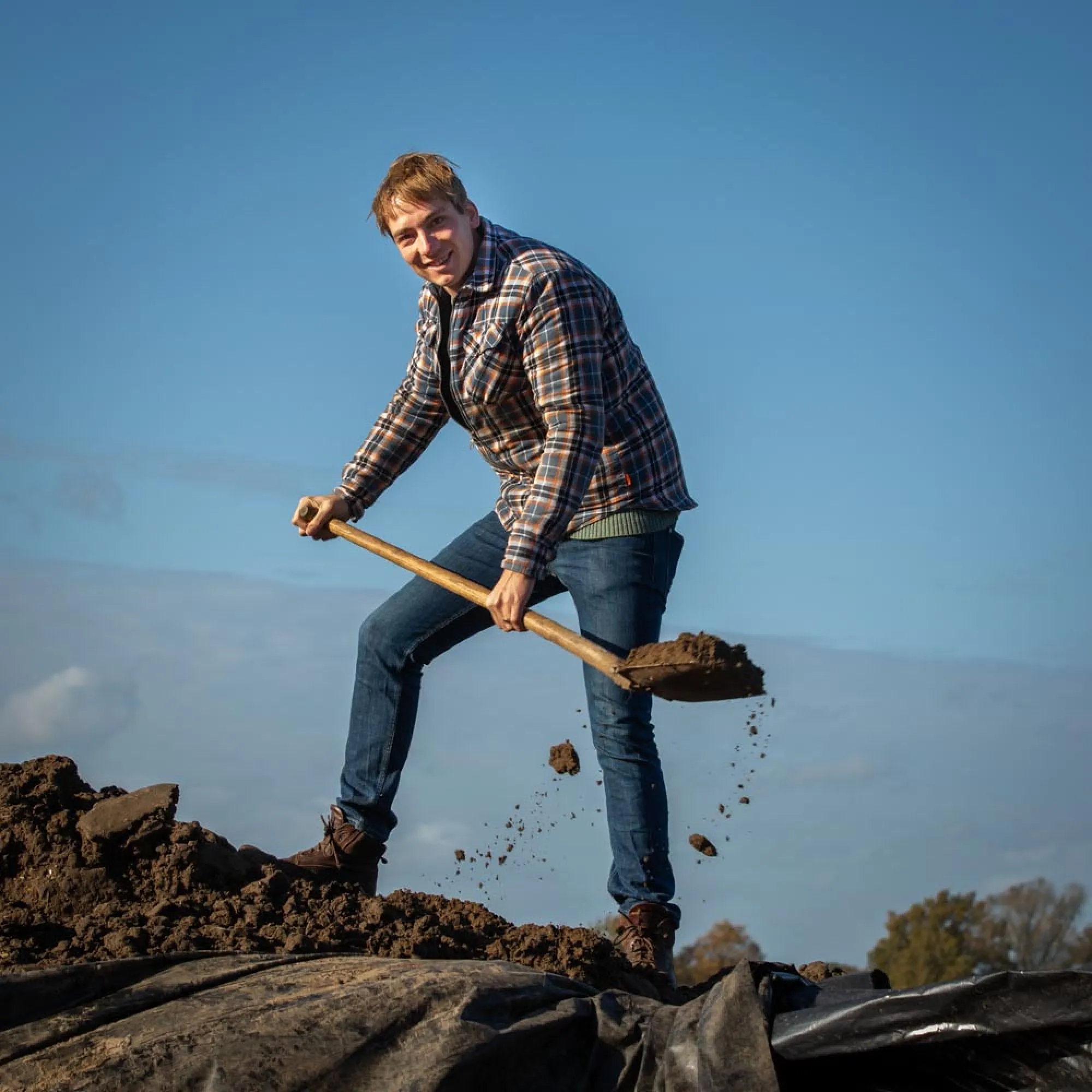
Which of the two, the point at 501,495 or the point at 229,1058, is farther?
the point at 501,495

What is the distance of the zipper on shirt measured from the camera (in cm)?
410

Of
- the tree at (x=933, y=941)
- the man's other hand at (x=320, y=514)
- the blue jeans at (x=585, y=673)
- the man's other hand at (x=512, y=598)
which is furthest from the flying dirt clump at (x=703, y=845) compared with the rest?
the tree at (x=933, y=941)

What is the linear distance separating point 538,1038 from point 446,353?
88.7 inches

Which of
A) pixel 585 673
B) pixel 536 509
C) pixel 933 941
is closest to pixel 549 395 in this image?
pixel 536 509

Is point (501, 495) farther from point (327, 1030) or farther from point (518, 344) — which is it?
point (327, 1030)

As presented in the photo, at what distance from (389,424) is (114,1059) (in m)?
2.61

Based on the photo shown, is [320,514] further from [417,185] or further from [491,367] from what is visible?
[417,185]

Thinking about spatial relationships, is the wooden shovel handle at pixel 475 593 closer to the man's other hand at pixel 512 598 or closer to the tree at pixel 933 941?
the man's other hand at pixel 512 598

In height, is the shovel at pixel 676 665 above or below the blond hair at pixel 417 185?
below

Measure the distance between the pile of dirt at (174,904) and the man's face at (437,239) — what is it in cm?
193

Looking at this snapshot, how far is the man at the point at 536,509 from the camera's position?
3850 millimetres

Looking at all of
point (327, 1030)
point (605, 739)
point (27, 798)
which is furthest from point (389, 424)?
point (327, 1030)

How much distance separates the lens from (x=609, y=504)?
4047mm

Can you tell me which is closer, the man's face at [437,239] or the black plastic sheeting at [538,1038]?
the black plastic sheeting at [538,1038]
